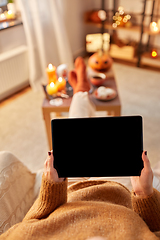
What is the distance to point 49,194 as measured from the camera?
73 cm

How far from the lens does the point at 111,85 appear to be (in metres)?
1.70

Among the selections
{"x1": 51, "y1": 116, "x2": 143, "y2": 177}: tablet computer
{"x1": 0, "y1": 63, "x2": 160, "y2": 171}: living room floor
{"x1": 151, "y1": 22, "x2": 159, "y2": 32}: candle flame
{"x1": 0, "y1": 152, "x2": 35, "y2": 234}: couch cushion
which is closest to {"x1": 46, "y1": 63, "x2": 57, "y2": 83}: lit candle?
{"x1": 0, "y1": 63, "x2": 160, "y2": 171}: living room floor

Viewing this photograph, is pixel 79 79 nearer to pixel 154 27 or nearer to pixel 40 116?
pixel 40 116

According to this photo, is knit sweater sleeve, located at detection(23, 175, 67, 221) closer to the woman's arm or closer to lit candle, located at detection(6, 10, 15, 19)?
the woman's arm

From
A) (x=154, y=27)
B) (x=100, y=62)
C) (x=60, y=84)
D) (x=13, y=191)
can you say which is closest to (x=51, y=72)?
(x=60, y=84)

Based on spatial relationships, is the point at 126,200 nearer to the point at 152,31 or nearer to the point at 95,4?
the point at 152,31

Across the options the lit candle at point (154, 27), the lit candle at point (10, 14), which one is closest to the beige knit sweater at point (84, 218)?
the lit candle at point (10, 14)

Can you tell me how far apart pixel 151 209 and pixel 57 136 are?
39 cm

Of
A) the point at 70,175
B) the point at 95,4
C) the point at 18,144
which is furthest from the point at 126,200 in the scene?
the point at 95,4

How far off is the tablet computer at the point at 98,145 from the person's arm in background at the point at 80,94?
39cm

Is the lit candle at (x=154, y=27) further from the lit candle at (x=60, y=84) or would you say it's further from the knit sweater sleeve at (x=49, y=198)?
the knit sweater sleeve at (x=49, y=198)

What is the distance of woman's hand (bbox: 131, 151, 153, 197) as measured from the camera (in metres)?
0.67

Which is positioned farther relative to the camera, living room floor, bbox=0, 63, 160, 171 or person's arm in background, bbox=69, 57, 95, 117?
living room floor, bbox=0, 63, 160, 171

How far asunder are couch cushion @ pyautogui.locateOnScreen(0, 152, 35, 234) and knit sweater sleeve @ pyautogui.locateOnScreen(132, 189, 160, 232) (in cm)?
43
